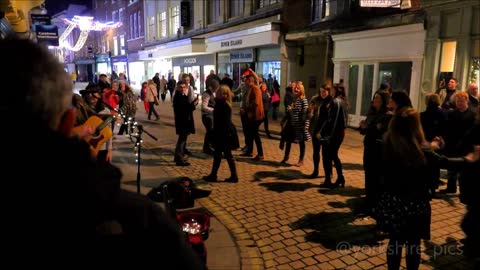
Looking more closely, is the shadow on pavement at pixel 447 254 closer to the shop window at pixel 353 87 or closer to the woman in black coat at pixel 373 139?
the woman in black coat at pixel 373 139

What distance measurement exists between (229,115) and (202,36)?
1853cm

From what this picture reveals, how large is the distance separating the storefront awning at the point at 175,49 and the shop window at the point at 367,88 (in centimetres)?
1341

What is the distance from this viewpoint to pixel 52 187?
2.85 feet

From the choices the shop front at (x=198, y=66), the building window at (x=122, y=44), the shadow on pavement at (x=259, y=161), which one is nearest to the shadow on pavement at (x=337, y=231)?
the shadow on pavement at (x=259, y=161)

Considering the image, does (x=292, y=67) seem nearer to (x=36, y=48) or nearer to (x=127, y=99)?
(x=127, y=99)

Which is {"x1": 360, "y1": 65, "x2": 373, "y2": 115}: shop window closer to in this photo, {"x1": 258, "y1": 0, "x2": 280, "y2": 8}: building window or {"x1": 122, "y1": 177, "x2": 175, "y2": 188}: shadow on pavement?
{"x1": 258, "y1": 0, "x2": 280, "y2": 8}: building window

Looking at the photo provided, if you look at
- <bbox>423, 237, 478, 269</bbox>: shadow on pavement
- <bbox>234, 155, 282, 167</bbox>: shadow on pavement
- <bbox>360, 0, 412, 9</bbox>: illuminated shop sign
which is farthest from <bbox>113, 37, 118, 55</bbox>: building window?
<bbox>423, 237, 478, 269</bbox>: shadow on pavement

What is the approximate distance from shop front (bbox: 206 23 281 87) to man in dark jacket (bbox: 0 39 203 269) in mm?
16327

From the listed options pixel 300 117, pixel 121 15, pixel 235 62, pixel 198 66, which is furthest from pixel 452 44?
pixel 121 15

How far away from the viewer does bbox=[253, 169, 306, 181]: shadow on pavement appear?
7.34 metres

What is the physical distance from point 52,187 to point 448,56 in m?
11.1

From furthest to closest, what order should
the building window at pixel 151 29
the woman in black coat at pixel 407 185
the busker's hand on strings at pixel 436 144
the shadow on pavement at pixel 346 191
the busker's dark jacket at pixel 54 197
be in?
1. the building window at pixel 151 29
2. the shadow on pavement at pixel 346 191
3. the busker's hand on strings at pixel 436 144
4. the woman in black coat at pixel 407 185
5. the busker's dark jacket at pixel 54 197

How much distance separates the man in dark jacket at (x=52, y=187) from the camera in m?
0.87

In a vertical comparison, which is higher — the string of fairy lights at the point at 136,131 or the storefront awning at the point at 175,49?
the storefront awning at the point at 175,49
